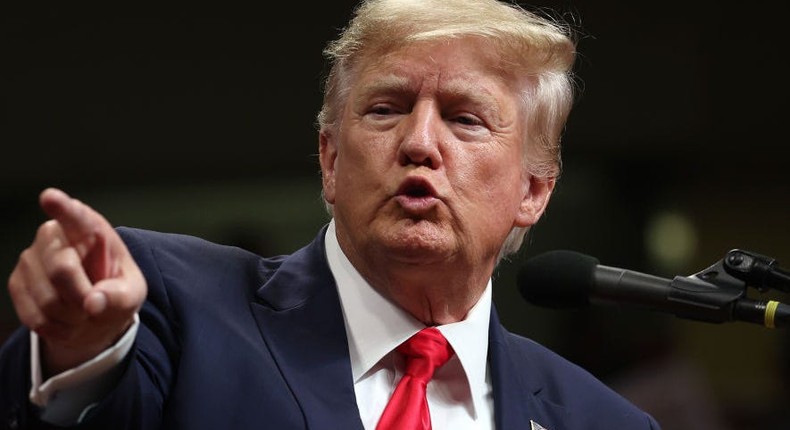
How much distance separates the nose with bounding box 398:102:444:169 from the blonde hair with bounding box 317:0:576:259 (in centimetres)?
13

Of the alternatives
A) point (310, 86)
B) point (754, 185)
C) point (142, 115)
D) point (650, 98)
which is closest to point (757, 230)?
point (754, 185)

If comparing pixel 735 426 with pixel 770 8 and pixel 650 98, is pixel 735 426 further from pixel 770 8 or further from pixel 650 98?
pixel 770 8

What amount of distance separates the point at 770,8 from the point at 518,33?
8.53 ft

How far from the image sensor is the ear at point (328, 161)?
2164 mm

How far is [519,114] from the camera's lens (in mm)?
2150

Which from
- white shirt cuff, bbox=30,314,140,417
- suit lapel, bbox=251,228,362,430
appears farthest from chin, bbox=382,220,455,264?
white shirt cuff, bbox=30,314,140,417

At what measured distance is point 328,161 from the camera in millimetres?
2203

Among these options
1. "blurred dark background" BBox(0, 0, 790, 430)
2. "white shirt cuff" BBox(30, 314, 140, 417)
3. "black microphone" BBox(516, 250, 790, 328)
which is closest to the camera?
"white shirt cuff" BBox(30, 314, 140, 417)

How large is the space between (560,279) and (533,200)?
42cm

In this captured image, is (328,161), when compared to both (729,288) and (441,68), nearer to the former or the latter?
(441,68)

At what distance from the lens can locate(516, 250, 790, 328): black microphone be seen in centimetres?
170

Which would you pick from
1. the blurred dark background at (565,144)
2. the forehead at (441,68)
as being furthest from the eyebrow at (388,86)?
the blurred dark background at (565,144)

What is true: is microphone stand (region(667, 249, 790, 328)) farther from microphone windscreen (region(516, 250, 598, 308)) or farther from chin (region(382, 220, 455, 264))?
chin (region(382, 220, 455, 264))

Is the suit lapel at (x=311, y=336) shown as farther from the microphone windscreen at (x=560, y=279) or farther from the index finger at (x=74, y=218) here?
the index finger at (x=74, y=218)
